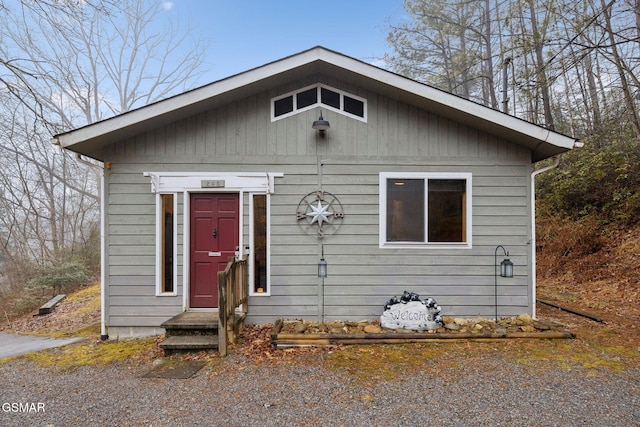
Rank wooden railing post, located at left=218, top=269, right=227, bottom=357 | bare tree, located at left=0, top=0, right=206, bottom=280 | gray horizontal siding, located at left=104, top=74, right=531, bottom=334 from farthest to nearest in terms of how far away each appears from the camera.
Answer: bare tree, located at left=0, top=0, right=206, bottom=280 < gray horizontal siding, located at left=104, top=74, right=531, bottom=334 < wooden railing post, located at left=218, top=269, right=227, bottom=357

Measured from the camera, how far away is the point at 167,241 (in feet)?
16.5

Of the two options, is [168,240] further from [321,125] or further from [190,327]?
[321,125]

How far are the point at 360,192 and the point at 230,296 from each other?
2.43 metres

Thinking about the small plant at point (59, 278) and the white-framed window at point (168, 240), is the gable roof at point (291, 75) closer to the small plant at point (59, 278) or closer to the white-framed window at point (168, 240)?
the white-framed window at point (168, 240)

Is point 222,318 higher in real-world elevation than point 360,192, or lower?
lower

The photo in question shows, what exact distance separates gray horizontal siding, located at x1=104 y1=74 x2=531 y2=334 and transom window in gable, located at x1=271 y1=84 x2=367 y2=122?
0.40 ft

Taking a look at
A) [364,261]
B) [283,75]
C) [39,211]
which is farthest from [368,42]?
[39,211]

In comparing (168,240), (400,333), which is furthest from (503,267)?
(168,240)

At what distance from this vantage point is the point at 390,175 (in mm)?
5102

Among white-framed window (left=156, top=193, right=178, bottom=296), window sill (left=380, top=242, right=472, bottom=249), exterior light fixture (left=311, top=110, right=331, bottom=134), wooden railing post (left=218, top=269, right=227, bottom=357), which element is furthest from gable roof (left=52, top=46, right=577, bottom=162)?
wooden railing post (left=218, top=269, right=227, bottom=357)

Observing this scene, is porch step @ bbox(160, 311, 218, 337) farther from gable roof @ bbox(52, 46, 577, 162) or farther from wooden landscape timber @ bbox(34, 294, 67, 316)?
wooden landscape timber @ bbox(34, 294, 67, 316)

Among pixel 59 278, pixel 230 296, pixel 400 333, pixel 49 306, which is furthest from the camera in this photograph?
pixel 59 278

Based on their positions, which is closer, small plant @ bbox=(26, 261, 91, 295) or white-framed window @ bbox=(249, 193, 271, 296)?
white-framed window @ bbox=(249, 193, 271, 296)

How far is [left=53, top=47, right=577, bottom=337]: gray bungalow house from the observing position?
5.05m
